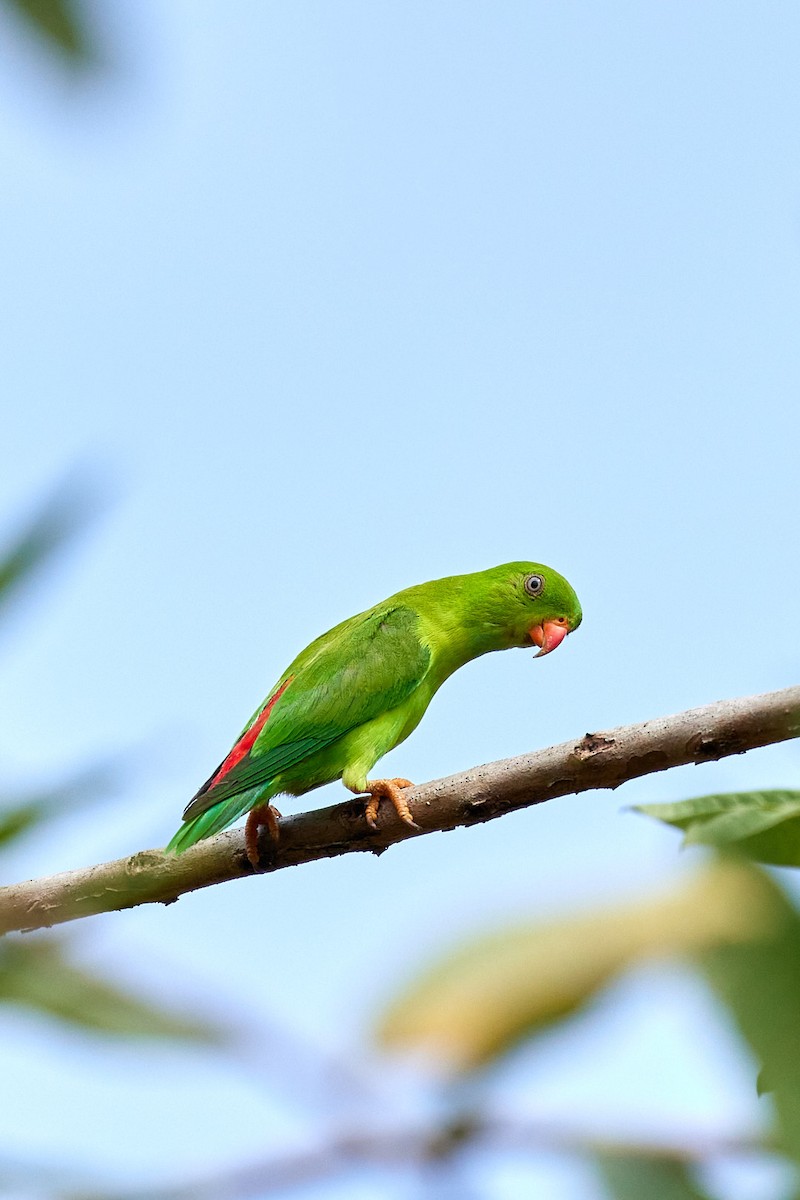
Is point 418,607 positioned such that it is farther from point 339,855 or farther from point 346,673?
point 339,855

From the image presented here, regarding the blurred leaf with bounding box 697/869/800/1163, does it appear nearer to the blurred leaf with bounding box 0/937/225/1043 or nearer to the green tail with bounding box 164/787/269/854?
the blurred leaf with bounding box 0/937/225/1043

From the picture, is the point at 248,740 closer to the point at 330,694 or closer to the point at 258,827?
the point at 330,694

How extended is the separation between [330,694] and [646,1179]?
442cm

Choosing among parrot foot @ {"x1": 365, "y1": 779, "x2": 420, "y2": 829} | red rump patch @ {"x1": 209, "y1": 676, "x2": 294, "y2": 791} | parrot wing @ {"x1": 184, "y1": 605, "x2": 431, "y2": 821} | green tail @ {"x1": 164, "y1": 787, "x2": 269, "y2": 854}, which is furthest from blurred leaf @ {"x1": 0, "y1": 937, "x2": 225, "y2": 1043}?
red rump patch @ {"x1": 209, "y1": 676, "x2": 294, "y2": 791}

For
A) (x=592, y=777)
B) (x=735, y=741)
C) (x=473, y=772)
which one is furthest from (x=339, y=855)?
(x=735, y=741)

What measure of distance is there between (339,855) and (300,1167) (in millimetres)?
3654

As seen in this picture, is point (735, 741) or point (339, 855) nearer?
point (735, 741)

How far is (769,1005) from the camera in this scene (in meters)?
0.77

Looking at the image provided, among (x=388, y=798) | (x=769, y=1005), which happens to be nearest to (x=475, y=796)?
(x=388, y=798)

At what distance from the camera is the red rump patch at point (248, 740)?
4871 millimetres

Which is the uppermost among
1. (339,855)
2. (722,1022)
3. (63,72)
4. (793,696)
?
(63,72)

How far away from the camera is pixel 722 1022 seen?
2.46ft

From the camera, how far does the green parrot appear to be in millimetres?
4453

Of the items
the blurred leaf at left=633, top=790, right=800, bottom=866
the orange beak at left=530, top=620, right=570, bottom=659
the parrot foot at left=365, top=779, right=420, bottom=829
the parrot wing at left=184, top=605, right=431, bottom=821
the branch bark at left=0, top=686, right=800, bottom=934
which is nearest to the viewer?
the blurred leaf at left=633, top=790, right=800, bottom=866
